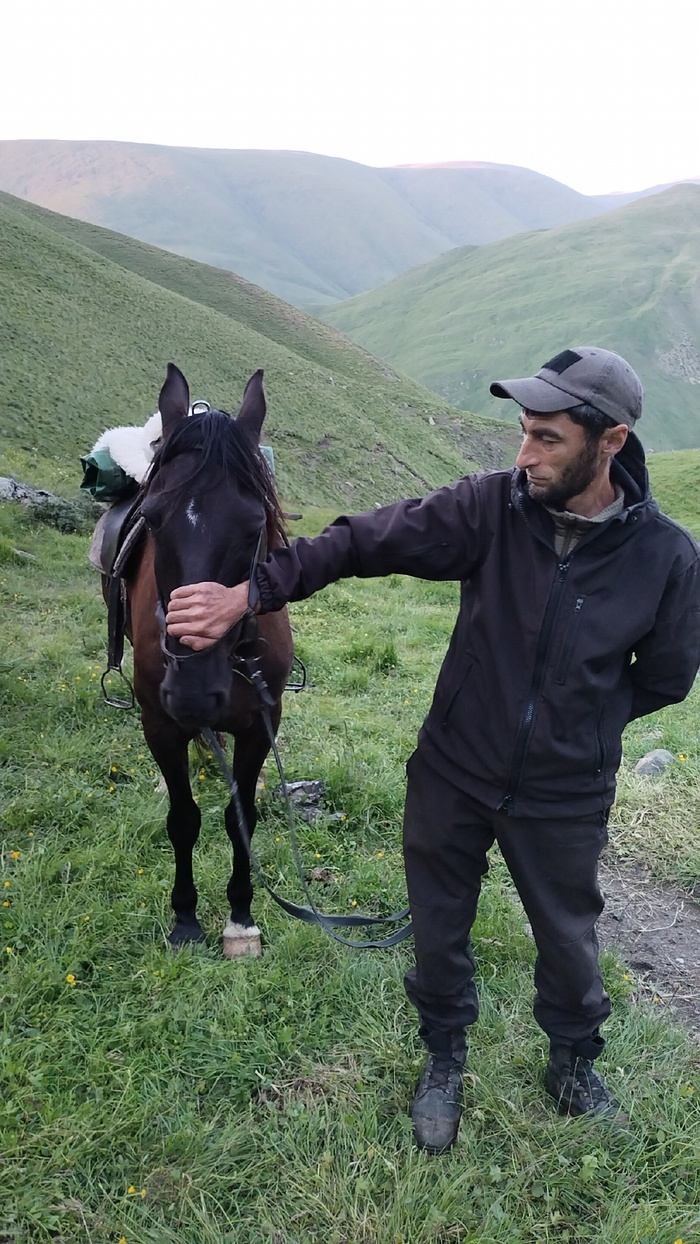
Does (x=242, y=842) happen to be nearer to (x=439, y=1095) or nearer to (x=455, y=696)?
(x=439, y=1095)

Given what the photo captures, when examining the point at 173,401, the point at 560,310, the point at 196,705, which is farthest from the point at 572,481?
the point at 560,310

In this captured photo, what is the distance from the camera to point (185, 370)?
113ft

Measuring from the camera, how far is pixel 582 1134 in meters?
2.54

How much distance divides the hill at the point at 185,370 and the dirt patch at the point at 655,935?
15.0 metres

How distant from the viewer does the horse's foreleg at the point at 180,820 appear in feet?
10.8

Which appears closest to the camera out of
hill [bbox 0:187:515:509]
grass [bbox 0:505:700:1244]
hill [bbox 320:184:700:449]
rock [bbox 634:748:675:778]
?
grass [bbox 0:505:700:1244]

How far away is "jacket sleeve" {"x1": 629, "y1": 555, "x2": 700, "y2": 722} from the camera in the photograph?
7.34 feet

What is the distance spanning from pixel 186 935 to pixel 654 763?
369cm

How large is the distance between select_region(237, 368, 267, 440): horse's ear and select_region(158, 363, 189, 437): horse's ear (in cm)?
21

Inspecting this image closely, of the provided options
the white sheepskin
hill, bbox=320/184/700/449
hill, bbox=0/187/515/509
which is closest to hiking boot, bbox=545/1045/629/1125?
the white sheepskin

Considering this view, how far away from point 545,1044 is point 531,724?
155cm

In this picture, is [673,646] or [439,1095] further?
[439,1095]

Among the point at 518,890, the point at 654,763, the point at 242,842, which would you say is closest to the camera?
the point at 518,890

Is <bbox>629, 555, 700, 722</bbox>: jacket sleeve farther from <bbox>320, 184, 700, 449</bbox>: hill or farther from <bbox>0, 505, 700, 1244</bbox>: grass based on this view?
<bbox>320, 184, 700, 449</bbox>: hill
